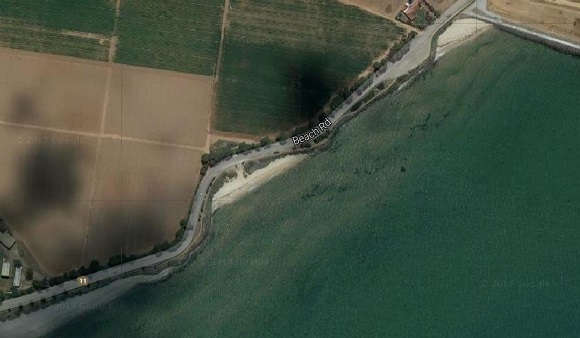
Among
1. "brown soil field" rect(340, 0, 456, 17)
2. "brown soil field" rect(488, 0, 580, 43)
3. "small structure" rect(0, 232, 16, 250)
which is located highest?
"brown soil field" rect(488, 0, 580, 43)

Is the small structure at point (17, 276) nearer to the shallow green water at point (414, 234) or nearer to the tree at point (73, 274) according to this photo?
the tree at point (73, 274)

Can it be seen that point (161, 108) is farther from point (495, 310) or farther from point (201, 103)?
point (495, 310)

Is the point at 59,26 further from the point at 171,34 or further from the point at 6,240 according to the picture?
the point at 6,240

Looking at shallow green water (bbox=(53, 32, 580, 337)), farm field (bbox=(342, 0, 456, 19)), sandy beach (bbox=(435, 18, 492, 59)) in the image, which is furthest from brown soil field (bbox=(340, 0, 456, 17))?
shallow green water (bbox=(53, 32, 580, 337))

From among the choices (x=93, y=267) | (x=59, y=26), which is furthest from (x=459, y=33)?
(x=93, y=267)

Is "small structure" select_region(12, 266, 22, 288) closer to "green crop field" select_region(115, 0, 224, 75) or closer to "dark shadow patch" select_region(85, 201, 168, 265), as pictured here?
"dark shadow patch" select_region(85, 201, 168, 265)

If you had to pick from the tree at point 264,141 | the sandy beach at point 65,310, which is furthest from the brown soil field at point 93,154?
the tree at point 264,141
